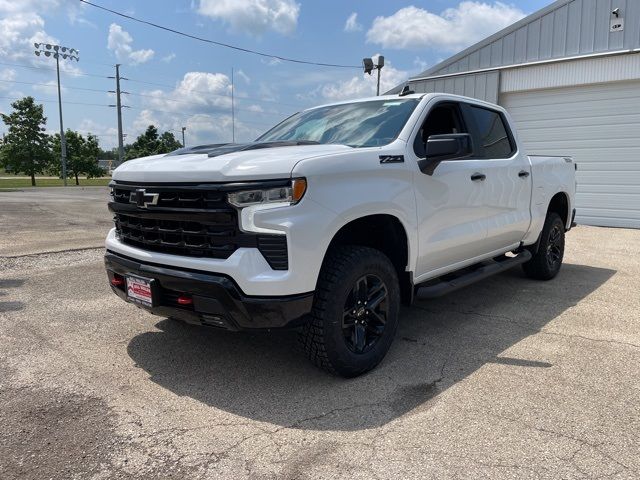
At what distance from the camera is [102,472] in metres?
2.46

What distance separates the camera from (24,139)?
37.7 metres

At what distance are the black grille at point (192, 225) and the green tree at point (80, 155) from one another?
44971 millimetres

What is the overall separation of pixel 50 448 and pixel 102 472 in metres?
0.40

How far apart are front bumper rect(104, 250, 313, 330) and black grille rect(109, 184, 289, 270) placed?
157mm

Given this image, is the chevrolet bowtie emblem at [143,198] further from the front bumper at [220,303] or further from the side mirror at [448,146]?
the side mirror at [448,146]

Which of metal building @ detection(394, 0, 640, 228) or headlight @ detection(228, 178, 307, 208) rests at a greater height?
metal building @ detection(394, 0, 640, 228)

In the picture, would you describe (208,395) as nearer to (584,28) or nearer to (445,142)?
(445,142)

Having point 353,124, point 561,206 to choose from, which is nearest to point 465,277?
point 353,124

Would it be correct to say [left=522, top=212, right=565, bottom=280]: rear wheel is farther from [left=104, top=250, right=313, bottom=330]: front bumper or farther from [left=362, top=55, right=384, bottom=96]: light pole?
[left=362, top=55, right=384, bottom=96]: light pole

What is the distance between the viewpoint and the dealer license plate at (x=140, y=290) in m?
3.23

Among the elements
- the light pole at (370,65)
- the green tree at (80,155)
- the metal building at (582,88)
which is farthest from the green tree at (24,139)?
the metal building at (582,88)

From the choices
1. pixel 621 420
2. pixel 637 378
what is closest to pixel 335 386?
pixel 621 420

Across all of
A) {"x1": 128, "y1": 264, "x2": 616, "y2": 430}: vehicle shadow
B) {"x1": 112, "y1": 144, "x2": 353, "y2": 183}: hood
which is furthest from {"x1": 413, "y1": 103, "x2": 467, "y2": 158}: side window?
{"x1": 128, "y1": 264, "x2": 616, "y2": 430}: vehicle shadow

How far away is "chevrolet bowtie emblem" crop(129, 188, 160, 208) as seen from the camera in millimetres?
3199
